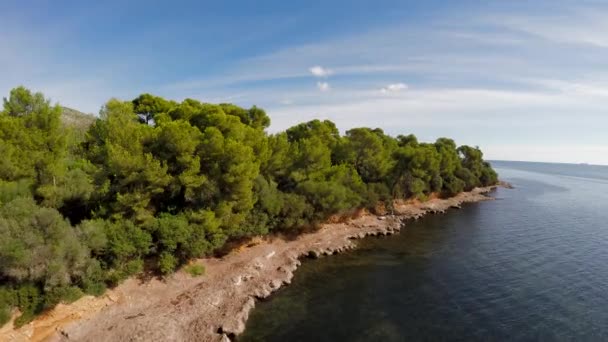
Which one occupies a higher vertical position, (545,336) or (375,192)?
(375,192)

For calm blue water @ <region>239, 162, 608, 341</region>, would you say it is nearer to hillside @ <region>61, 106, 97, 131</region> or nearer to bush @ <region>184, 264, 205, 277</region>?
bush @ <region>184, 264, 205, 277</region>

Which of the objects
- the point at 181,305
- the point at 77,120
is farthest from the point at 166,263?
the point at 77,120

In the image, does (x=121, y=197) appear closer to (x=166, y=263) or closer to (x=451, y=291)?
(x=166, y=263)

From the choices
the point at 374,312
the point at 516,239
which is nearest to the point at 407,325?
the point at 374,312

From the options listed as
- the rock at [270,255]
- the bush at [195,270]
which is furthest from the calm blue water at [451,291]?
the bush at [195,270]

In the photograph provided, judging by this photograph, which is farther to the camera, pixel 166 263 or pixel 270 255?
pixel 270 255

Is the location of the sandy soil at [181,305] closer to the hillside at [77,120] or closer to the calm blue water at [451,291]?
the calm blue water at [451,291]

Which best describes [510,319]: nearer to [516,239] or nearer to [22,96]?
[516,239]
